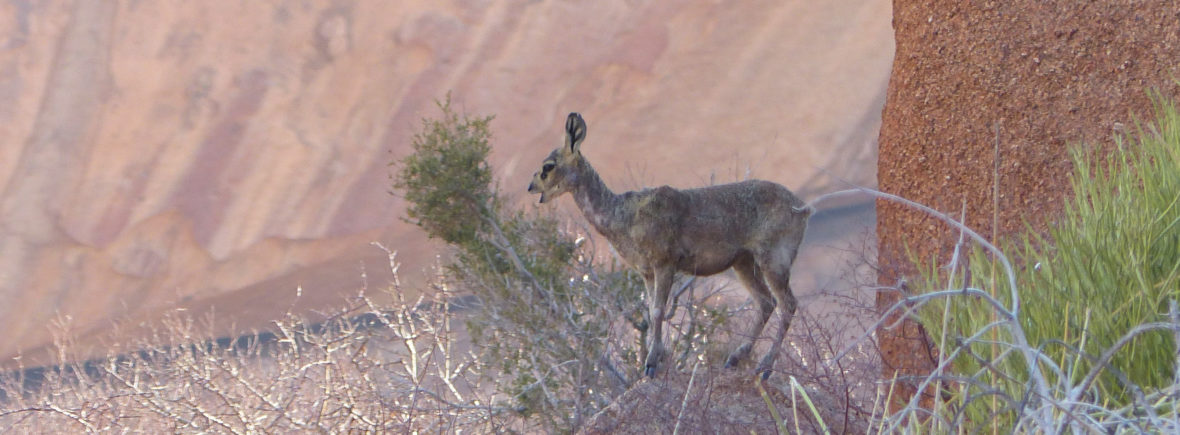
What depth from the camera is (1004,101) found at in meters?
4.38

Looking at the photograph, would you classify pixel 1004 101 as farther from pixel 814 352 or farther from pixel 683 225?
pixel 814 352

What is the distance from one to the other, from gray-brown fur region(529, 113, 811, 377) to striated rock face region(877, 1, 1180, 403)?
1.54 feet

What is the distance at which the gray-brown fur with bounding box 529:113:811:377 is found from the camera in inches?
147

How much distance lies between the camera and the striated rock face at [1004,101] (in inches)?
165

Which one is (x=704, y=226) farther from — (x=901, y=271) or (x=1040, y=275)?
(x=1040, y=275)

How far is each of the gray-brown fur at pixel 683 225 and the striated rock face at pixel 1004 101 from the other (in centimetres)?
47

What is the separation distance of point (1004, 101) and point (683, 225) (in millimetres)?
1563

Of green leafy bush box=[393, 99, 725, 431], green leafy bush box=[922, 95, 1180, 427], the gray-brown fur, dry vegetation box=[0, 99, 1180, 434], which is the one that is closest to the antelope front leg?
the gray-brown fur

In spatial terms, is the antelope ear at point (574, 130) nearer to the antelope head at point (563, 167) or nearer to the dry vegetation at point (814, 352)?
the antelope head at point (563, 167)

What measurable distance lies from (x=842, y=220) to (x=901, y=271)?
9556 millimetres

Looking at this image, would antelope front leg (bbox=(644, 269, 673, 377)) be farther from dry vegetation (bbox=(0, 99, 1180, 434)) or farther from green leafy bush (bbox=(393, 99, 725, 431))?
green leafy bush (bbox=(393, 99, 725, 431))

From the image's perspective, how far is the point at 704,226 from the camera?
12.4ft

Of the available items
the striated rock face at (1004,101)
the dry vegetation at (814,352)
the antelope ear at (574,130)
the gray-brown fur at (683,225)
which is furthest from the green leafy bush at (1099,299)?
the antelope ear at (574,130)

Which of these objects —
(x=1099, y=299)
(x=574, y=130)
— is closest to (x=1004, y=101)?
(x=574, y=130)
